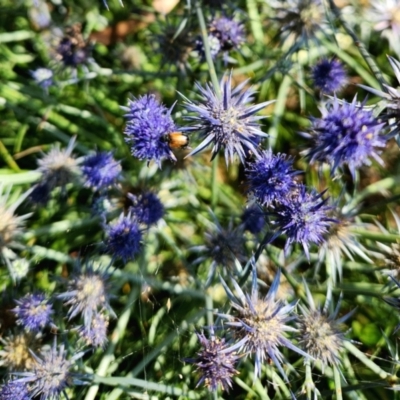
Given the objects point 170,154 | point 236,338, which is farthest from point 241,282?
point 170,154

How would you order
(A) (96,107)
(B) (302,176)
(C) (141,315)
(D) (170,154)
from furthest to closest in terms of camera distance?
1. (B) (302,176)
2. (A) (96,107)
3. (C) (141,315)
4. (D) (170,154)

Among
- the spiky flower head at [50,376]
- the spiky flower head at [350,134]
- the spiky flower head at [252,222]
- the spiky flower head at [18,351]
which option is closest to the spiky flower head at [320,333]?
the spiky flower head at [252,222]

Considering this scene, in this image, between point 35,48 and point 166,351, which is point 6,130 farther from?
point 166,351

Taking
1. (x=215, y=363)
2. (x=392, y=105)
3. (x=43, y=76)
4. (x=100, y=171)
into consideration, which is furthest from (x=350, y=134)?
(x=43, y=76)

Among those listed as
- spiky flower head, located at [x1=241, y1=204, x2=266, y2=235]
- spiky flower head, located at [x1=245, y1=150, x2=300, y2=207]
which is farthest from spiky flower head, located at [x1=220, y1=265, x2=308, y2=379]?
spiky flower head, located at [x1=241, y1=204, x2=266, y2=235]

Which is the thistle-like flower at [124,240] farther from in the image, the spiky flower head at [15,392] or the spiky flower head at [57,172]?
the spiky flower head at [15,392]

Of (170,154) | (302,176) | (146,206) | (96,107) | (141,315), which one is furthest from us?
(302,176)

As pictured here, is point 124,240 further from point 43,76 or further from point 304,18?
point 304,18
